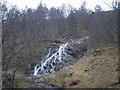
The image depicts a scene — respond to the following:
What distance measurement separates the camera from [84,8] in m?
83.6

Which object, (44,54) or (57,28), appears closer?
(44,54)

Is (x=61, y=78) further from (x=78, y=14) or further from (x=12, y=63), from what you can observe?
(x=78, y=14)

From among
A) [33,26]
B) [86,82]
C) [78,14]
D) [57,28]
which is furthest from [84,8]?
[33,26]

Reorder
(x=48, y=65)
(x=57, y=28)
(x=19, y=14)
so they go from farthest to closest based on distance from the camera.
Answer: (x=57, y=28), (x=48, y=65), (x=19, y=14)

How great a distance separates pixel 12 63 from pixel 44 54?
3588cm

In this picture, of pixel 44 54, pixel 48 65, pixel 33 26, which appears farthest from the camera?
pixel 44 54

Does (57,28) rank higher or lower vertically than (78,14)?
lower

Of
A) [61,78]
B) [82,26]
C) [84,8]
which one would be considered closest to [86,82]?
[61,78]

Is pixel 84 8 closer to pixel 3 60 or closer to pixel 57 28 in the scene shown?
pixel 57 28

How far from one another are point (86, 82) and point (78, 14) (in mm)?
55570

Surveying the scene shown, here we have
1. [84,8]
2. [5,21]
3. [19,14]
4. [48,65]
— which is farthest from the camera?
[84,8]

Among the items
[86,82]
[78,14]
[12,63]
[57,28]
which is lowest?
[86,82]

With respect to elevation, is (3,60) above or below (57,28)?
below

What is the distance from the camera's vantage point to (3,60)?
4.77 meters
